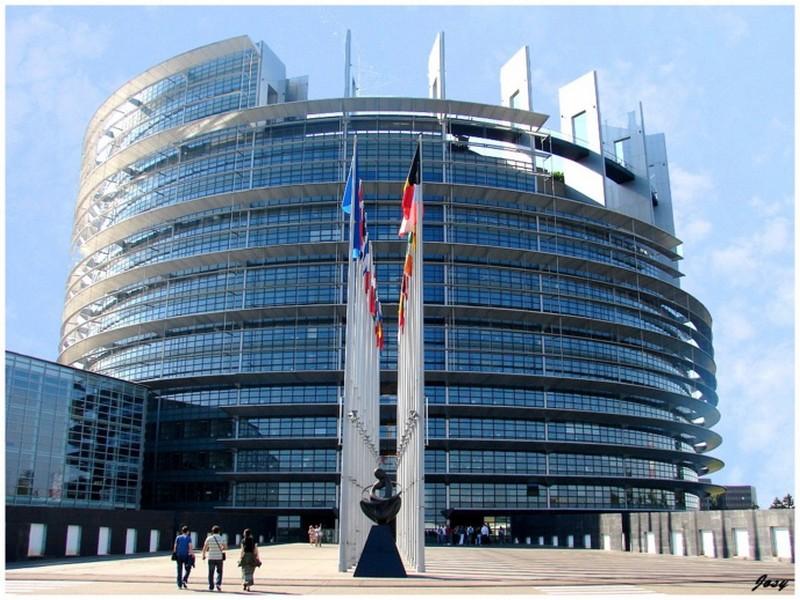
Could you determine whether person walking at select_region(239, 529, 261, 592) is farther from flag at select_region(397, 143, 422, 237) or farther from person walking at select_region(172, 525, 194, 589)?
flag at select_region(397, 143, 422, 237)

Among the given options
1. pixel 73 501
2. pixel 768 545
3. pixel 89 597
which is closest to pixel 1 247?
pixel 89 597

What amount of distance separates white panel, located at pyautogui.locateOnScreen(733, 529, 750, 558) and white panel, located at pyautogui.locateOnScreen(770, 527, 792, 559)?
5.60 feet

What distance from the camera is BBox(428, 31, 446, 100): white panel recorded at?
78875mm

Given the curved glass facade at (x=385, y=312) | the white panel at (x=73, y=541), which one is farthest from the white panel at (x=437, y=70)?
the white panel at (x=73, y=541)

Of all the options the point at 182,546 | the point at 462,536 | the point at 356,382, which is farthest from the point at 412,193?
the point at 462,536

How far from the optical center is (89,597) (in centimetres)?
1670

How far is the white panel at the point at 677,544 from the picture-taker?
124ft

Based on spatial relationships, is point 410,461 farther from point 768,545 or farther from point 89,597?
point 89,597

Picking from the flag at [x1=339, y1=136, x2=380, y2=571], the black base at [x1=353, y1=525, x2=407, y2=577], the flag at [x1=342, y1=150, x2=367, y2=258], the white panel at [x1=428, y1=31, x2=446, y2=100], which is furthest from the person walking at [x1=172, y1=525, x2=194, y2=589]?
the white panel at [x1=428, y1=31, x2=446, y2=100]

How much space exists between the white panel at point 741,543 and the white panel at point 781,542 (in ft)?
5.60

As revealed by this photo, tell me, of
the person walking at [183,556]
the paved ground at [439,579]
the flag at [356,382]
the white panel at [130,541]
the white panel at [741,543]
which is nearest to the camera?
the paved ground at [439,579]

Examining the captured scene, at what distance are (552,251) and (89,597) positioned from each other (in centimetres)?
6439

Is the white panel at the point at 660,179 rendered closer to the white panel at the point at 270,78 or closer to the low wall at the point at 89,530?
the white panel at the point at 270,78

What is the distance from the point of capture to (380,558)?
886 inches
